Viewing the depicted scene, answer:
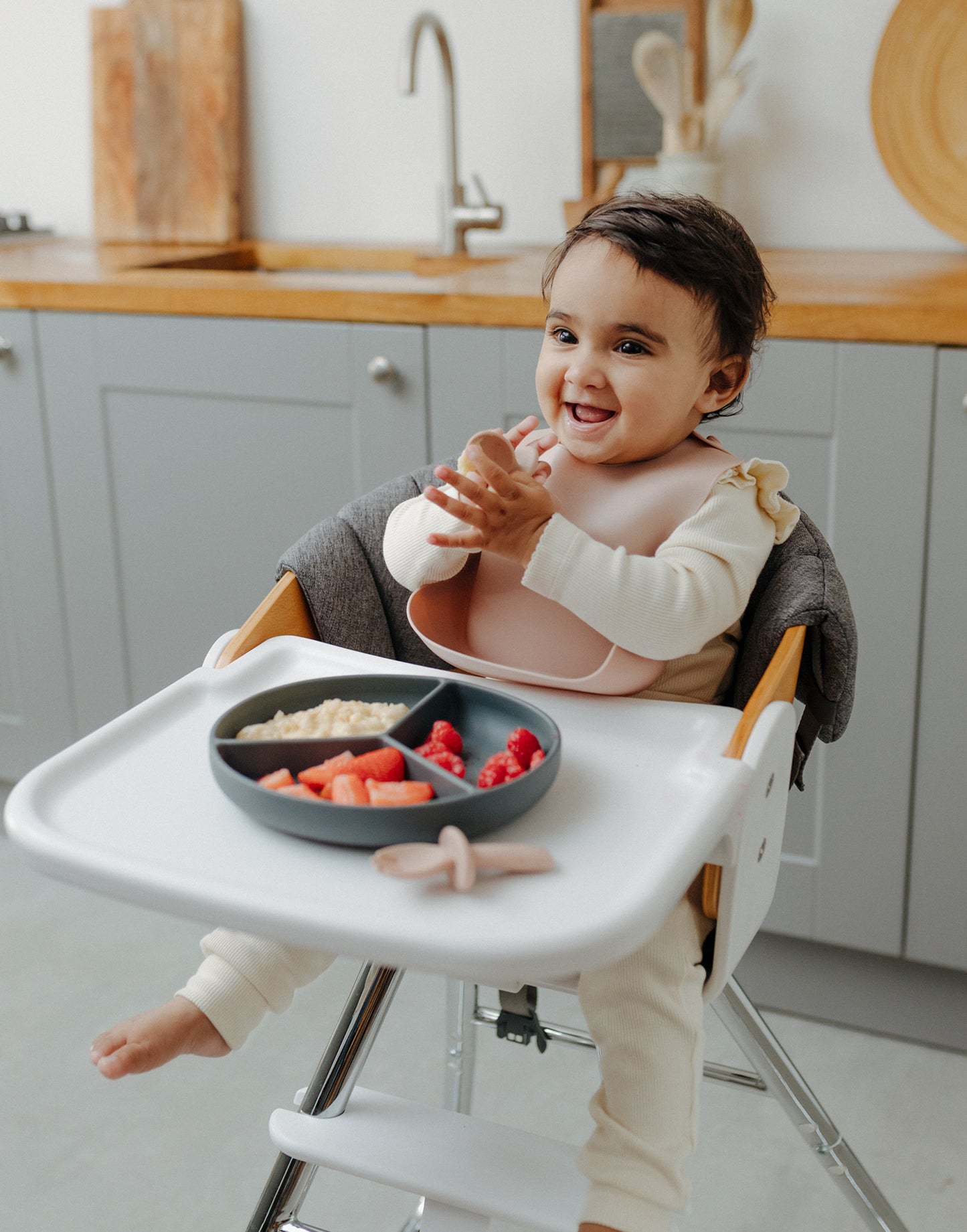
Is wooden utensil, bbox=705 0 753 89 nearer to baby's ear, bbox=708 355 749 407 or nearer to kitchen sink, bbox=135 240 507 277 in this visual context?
kitchen sink, bbox=135 240 507 277

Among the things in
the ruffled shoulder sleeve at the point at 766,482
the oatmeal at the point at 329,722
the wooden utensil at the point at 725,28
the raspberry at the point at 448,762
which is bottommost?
the raspberry at the point at 448,762

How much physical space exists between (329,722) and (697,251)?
432mm

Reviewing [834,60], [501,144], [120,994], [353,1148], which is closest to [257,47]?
[501,144]

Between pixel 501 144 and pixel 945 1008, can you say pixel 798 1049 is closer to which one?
pixel 945 1008

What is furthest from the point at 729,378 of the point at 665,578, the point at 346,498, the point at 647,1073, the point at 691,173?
the point at 691,173

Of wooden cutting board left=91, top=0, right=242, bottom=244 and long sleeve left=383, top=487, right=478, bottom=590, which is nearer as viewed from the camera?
long sleeve left=383, top=487, right=478, bottom=590

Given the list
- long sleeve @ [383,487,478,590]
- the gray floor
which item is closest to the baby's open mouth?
long sleeve @ [383,487,478,590]

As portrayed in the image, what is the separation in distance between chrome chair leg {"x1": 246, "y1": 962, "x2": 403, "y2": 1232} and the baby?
0.06 metres

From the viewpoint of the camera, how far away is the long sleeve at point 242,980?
97cm

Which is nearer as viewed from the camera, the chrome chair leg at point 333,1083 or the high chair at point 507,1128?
the high chair at point 507,1128

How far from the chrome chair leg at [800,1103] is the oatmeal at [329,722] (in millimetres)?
402

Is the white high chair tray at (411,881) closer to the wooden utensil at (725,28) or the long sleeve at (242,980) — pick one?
the long sleeve at (242,980)

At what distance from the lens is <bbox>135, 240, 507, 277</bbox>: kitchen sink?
82.7 inches

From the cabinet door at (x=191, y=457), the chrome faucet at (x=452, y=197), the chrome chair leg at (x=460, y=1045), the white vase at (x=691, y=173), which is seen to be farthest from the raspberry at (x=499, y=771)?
the chrome faucet at (x=452, y=197)
